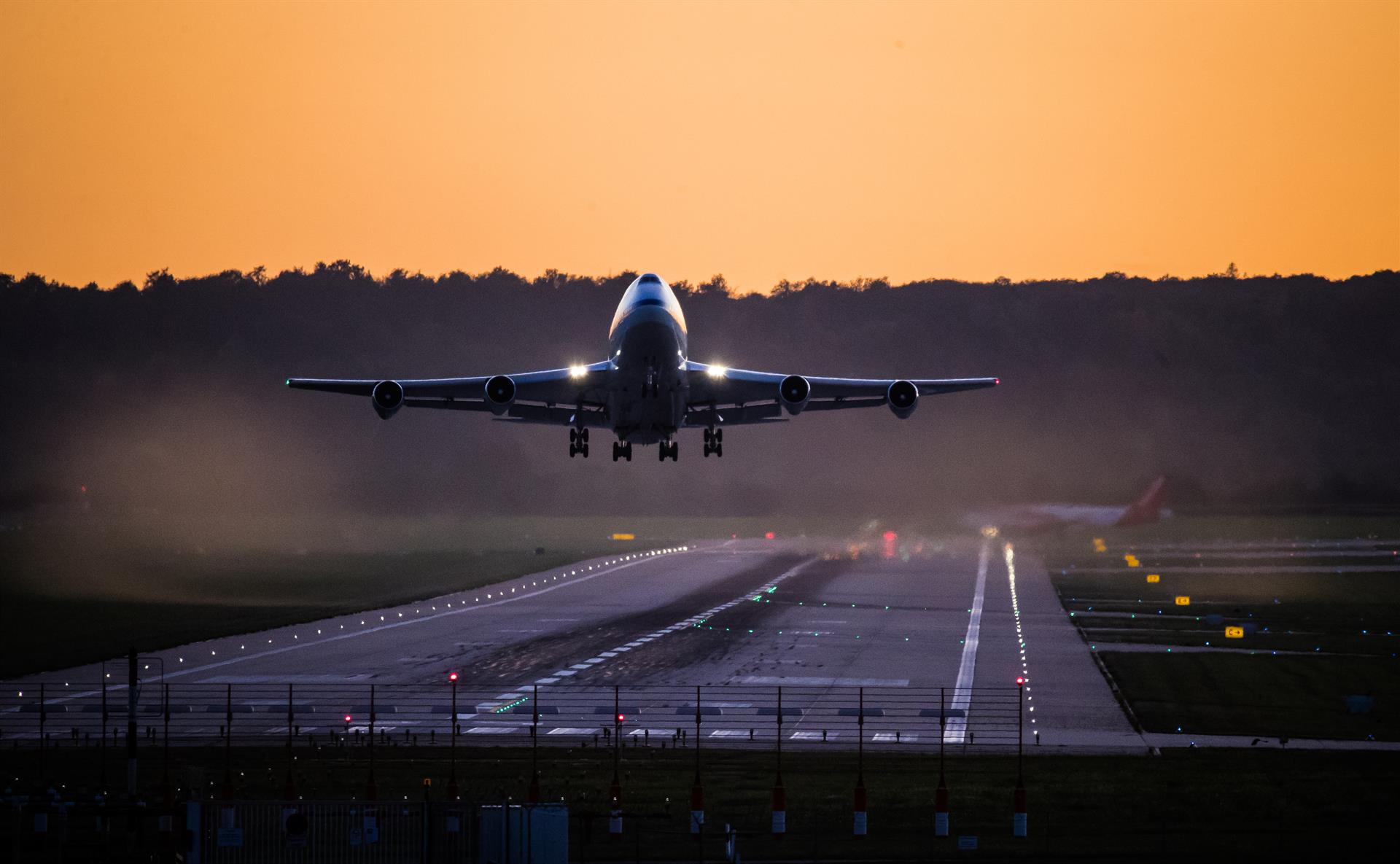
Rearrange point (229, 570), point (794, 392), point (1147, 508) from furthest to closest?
point (1147, 508), point (229, 570), point (794, 392)

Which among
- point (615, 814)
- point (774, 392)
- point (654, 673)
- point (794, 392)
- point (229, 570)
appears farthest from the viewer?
point (229, 570)

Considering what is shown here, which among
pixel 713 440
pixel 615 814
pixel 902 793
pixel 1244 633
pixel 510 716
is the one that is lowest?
pixel 902 793

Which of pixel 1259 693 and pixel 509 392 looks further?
pixel 1259 693

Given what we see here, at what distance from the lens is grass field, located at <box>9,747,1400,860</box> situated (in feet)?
103

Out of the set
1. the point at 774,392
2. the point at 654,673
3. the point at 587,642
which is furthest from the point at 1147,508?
the point at 774,392

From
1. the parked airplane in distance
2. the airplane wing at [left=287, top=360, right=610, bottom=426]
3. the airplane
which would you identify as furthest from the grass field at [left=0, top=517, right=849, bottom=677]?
the parked airplane in distance

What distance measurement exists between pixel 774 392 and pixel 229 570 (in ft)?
203

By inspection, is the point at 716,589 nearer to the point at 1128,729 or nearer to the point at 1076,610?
the point at 1076,610

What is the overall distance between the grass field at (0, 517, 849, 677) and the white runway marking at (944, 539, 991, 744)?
34.4 m

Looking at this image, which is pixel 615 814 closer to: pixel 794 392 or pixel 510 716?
pixel 510 716

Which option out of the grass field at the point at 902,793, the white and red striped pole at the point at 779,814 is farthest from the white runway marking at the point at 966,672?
the white and red striped pole at the point at 779,814

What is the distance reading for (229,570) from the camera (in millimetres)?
106938

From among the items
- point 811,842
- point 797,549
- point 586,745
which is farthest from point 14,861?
point 797,549

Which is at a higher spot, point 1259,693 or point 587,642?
point 587,642
